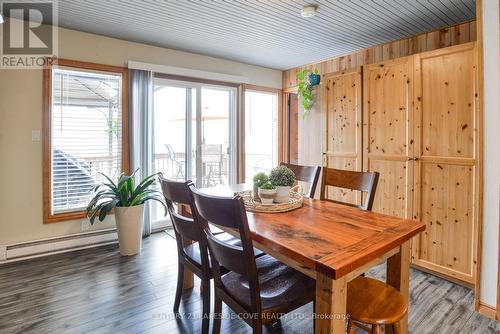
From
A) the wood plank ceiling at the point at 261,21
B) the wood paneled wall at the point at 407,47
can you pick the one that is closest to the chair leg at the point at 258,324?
the wood plank ceiling at the point at 261,21

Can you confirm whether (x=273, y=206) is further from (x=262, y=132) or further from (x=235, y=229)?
(x=262, y=132)

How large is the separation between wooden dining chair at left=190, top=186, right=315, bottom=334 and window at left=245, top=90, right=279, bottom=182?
10.8 feet

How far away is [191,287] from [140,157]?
1817mm

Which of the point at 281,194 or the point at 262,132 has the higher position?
the point at 262,132

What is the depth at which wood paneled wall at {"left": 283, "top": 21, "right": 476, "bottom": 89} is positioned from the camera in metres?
2.84

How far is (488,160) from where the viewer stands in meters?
1.95

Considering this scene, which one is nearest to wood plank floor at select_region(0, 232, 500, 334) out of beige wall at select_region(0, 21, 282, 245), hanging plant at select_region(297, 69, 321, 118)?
beige wall at select_region(0, 21, 282, 245)

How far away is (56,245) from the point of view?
306 centimetres

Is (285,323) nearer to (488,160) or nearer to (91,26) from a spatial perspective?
(488,160)

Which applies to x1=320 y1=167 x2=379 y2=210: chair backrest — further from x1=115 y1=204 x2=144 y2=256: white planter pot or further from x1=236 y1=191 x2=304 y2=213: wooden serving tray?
x1=115 y1=204 x2=144 y2=256: white planter pot

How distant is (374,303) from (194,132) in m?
3.31

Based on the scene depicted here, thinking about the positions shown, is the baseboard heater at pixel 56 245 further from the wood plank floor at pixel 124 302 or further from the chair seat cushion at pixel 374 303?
the chair seat cushion at pixel 374 303

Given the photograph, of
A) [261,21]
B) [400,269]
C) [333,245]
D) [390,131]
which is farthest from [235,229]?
[261,21]

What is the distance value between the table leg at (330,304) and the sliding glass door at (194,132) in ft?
10.2
